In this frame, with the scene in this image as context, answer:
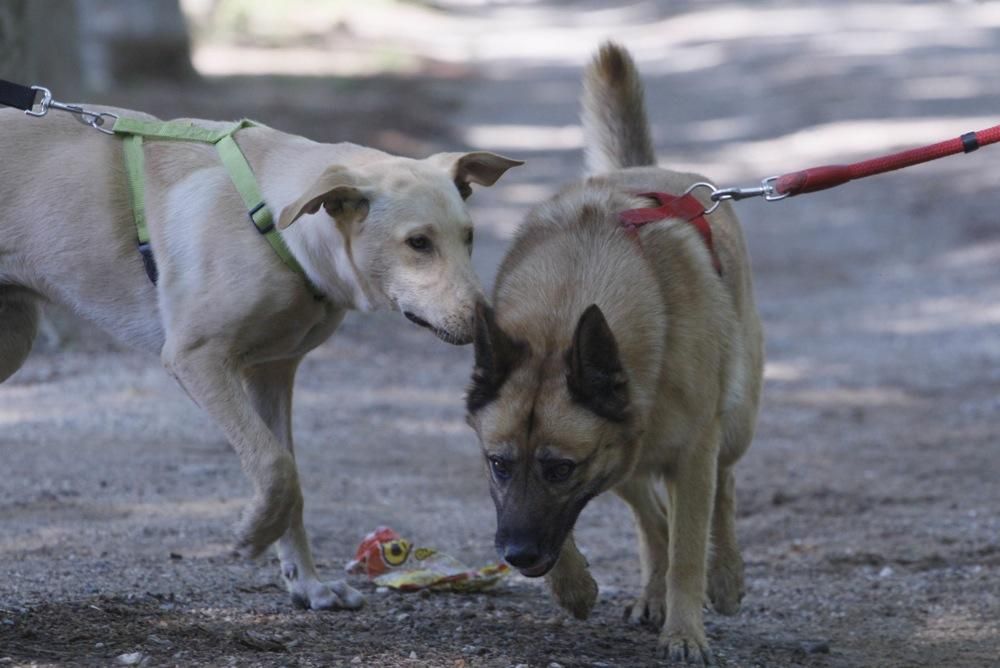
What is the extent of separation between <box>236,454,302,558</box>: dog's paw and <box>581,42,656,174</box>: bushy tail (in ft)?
7.23

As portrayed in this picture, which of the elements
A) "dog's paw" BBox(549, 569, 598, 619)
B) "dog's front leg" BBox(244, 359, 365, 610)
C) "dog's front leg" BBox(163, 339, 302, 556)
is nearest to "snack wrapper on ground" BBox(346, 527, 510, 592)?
"dog's front leg" BBox(244, 359, 365, 610)

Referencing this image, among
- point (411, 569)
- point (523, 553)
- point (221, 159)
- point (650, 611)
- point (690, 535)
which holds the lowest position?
point (650, 611)

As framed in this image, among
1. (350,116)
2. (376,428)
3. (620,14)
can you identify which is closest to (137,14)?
(350,116)

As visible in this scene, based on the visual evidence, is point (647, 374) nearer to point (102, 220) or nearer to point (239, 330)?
point (239, 330)

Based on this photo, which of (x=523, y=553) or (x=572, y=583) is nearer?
(x=523, y=553)

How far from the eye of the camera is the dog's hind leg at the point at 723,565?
5344 mm

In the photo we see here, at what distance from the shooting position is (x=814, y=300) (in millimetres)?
12000

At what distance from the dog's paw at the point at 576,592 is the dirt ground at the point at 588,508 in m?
0.10

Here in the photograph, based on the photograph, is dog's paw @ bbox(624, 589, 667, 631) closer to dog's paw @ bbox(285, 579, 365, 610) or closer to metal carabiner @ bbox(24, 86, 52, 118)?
dog's paw @ bbox(285, 579, 365, 610)

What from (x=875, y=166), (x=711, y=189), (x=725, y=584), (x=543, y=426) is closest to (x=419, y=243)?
(x=543, y=426)

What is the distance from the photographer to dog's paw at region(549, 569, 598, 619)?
4828 millimetres

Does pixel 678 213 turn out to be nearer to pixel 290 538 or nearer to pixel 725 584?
pixel 725 584

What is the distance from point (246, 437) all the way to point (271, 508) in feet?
0.84

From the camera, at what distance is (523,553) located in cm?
413
